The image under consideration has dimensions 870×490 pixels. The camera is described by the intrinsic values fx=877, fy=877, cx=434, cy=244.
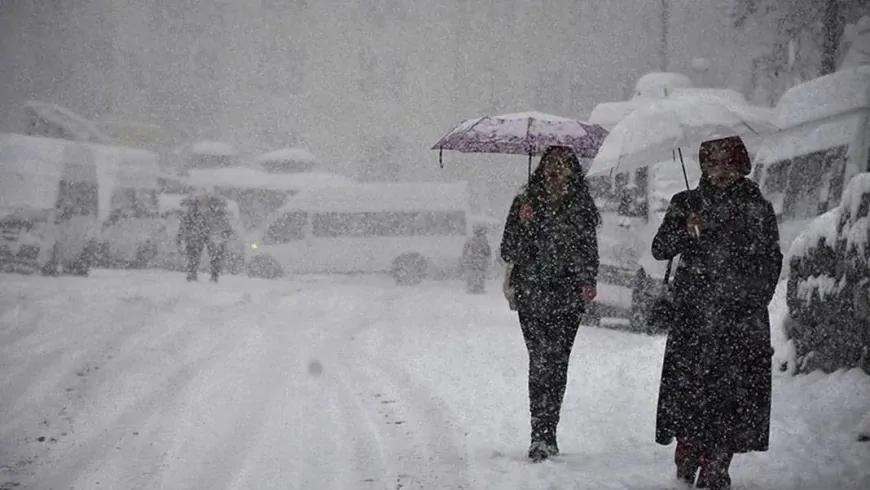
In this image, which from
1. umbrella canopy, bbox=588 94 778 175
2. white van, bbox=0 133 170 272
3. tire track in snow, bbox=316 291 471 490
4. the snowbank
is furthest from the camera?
white van, bbox=0 133 170 272

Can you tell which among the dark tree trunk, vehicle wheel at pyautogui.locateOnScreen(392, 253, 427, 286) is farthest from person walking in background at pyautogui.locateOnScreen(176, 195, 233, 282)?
the dark tree trunk

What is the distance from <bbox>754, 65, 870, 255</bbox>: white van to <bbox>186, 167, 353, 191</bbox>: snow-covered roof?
19182 mm

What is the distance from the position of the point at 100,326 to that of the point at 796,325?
8210mm

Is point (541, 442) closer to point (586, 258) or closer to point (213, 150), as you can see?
point (586, 258)

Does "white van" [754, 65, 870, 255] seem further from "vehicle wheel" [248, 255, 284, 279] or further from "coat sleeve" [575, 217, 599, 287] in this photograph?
"vehicle wheel" [248, 255, 284, 279]

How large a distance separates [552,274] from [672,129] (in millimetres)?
1299

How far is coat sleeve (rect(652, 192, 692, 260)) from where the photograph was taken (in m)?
4.90

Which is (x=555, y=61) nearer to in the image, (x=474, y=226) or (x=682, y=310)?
(x=474, y=226)

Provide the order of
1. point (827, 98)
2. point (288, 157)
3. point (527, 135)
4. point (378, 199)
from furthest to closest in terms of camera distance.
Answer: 1. point (288, 157)
2. point (378, 199)
3. point (827, 98)
4. point (527, 135)

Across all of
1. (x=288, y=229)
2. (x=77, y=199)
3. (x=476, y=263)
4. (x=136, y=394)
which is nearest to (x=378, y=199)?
(x=288, y=229)

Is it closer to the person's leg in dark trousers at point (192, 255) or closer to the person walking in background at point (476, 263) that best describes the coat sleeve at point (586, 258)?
the person walking in background at point (476, 263)

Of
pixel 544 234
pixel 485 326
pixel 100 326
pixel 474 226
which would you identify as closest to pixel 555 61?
pixel 474 226

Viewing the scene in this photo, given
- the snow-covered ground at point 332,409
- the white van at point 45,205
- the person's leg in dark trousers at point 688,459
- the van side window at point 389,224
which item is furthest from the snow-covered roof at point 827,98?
the white van at point 45,205

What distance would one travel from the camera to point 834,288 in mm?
6609
